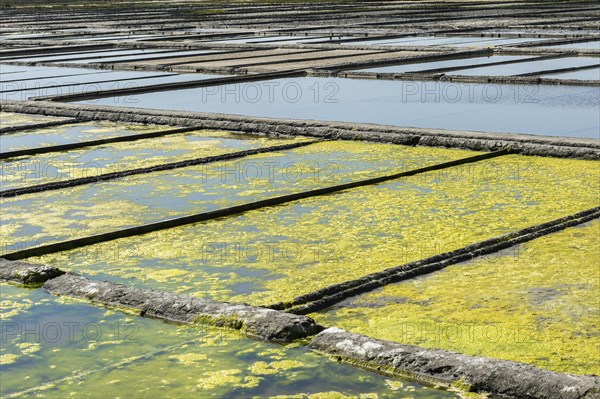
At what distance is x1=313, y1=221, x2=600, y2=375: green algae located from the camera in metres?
2.99

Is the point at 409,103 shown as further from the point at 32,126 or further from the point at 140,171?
the point at 140,171

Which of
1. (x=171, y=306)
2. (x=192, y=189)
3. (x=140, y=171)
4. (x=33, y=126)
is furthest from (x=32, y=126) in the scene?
(x=171, y=306)

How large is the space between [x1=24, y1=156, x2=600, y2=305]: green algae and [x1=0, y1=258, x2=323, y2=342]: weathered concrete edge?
0.16 m

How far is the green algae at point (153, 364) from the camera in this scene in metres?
2.73

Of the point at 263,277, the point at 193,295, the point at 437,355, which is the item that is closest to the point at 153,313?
the point at 193,295

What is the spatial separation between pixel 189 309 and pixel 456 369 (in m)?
0.87

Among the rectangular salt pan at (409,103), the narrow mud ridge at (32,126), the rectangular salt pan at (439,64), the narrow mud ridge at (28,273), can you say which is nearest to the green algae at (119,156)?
the narrow mud ridge at (32,126)

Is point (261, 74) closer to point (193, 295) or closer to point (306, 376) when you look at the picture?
point (193, 295)

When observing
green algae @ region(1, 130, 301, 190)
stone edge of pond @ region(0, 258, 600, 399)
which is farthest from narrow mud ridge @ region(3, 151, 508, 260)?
green algae @ region(1, 130, 301, 190)

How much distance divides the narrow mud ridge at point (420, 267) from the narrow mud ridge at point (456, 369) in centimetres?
40

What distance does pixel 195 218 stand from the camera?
15.2 feet

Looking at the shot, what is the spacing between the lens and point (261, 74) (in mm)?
11086

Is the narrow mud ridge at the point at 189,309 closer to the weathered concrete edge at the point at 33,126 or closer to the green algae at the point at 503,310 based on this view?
the green algae at the point at 503,310

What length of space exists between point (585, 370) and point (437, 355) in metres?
0.36
